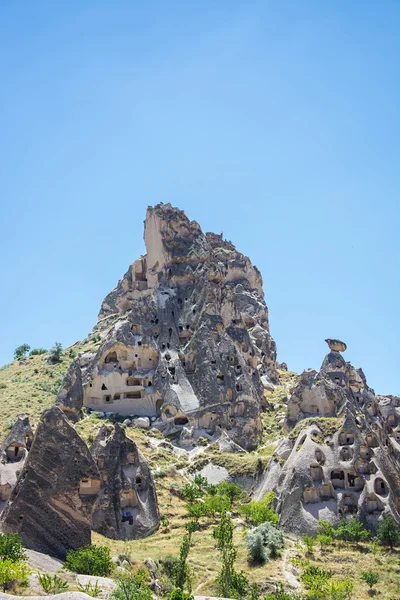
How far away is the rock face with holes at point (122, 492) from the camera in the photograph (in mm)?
41750

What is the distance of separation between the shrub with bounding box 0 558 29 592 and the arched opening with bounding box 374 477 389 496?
28.5 m

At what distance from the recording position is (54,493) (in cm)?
3281

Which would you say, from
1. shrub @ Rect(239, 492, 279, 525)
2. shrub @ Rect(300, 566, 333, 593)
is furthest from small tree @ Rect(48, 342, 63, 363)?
shrub @ Rect(300, 566, 333, 593)

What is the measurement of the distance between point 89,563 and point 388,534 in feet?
70.2

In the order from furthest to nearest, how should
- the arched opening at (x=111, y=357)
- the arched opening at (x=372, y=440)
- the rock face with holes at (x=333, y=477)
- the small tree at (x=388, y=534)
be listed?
the arched opening at (x=111, y=357) → the arched opening at (x=372, y=440) → the rock face with holes at (x=333, y=477) → the small tree at (x=388, y=534)

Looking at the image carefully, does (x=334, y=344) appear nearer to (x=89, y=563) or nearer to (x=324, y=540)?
(x=324, y=540)

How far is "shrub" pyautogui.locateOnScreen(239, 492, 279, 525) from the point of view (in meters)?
44.0

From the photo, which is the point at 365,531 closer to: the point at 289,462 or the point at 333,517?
the point at 333,517

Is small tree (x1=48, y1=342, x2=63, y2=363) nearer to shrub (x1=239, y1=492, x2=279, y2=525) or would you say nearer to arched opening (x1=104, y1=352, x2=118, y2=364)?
arched opening (x1=104, y1=352, x2=118, y2=364)

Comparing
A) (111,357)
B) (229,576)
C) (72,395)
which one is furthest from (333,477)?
(111,357)

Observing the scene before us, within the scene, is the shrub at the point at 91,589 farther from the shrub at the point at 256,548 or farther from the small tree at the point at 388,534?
the small tree at the point at 388,534

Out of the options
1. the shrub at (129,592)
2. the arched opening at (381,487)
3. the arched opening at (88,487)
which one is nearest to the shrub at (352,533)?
the arched opening at (381,487)

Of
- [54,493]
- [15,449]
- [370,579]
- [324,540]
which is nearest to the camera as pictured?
[54,493]

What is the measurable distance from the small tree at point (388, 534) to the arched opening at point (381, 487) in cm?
373
